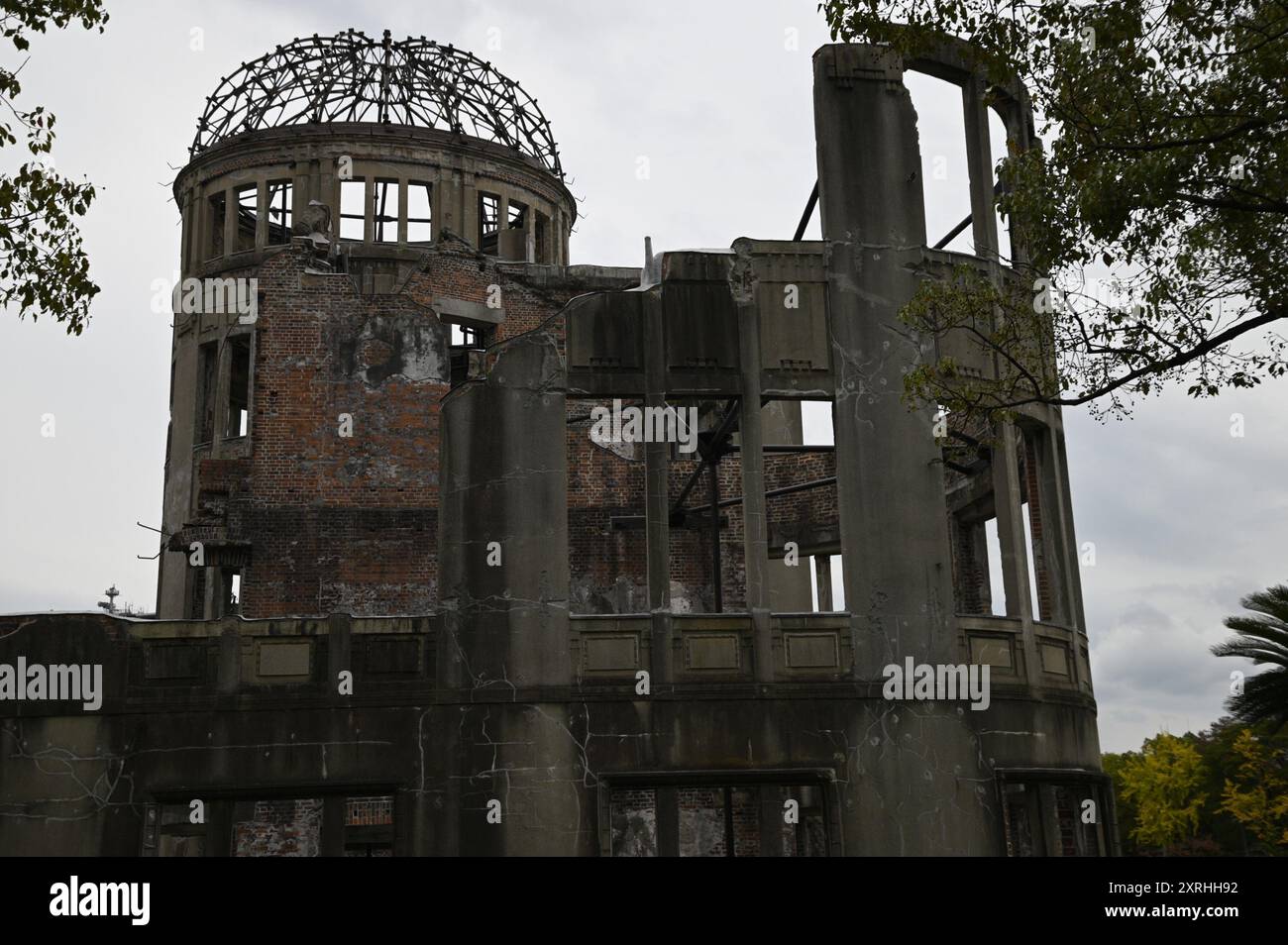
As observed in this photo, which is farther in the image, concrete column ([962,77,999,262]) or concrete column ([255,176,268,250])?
concrete column ([255,176,268,250])

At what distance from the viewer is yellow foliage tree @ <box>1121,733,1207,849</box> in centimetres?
5275

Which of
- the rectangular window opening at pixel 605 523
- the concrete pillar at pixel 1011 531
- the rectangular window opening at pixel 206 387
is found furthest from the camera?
the rectangular window opening at pixel 206 387

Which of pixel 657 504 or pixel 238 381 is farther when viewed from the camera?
pixel 238 381

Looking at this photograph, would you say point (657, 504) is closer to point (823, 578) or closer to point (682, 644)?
point (682, 644)

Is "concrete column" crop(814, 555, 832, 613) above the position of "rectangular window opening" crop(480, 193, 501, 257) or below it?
below

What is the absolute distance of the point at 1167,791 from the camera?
5428 centimetres

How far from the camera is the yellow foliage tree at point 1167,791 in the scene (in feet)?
173

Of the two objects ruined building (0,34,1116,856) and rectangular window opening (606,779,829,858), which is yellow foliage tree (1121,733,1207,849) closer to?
rectangular window opening (606,779,829,858)

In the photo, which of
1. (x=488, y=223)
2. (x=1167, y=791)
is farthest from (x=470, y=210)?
(x=1167, y=791)

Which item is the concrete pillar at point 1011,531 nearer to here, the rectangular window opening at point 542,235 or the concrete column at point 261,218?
the rectangular window opening at point 542,235

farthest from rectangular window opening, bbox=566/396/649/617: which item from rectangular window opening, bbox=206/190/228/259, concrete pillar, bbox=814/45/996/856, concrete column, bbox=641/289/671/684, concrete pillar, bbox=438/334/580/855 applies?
rectangular window opening, bbox=206/190/228/259

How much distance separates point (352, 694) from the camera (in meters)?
17.6

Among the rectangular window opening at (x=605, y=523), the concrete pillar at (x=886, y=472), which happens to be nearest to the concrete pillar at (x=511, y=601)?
the concrete pillar at (x=886, y=472)
